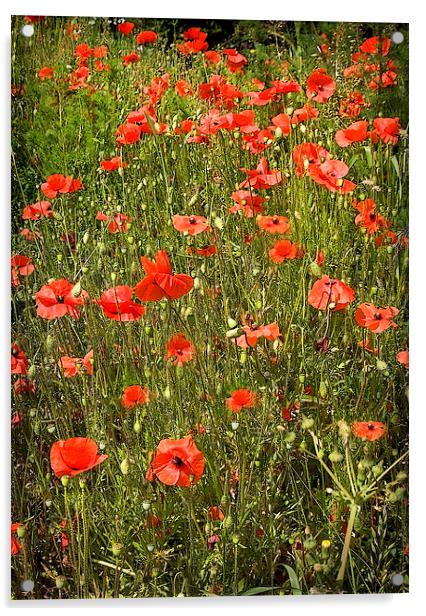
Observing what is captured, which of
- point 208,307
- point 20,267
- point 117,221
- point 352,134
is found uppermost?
point 352,134

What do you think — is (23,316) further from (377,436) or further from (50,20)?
(377,436)

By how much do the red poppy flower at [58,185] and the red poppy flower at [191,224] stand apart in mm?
265

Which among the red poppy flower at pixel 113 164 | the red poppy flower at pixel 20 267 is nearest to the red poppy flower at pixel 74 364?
the red poppy flower at pixel 20 267

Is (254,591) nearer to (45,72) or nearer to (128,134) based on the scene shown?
(128,134)

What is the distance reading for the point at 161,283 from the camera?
6.99 ft

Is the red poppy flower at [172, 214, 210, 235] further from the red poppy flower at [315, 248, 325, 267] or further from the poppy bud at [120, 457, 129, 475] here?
the poppy bud at [120, 457, 129, 475]

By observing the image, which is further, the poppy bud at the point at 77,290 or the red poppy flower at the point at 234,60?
the red poppy flower at the point at 234,60

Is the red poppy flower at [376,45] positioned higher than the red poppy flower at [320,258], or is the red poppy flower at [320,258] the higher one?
the red poppy flower at [376,45]

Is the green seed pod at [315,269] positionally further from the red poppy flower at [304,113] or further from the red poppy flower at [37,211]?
the red poppy flower at [37,211]

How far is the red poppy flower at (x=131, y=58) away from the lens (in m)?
2.25

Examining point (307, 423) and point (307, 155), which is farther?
point (307, 155)

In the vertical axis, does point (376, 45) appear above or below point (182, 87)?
above
